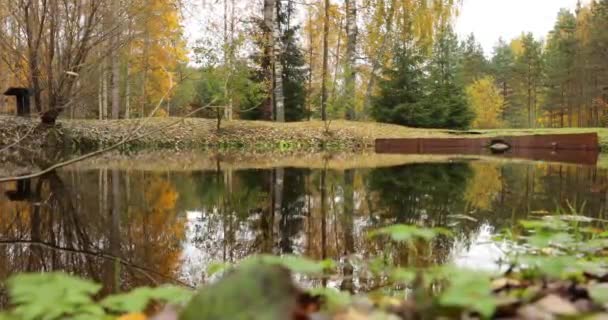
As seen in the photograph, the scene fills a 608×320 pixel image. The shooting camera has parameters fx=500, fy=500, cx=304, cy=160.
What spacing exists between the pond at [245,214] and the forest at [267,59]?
91 cm

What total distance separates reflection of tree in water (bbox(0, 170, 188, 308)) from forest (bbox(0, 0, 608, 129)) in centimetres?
90

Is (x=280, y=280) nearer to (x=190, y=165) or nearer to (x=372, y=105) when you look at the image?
(x=190, y=165)

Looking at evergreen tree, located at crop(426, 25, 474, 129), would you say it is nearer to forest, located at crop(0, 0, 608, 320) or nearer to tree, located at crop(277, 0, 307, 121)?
forest, located at crop(0, 0, 608, 320)

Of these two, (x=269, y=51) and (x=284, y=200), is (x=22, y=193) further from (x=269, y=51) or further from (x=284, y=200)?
(x=269, y=51)

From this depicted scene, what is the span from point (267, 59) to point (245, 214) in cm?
1386

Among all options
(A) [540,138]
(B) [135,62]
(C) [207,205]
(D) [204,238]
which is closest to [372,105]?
(A) [540,138]

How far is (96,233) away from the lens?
10.6 feet

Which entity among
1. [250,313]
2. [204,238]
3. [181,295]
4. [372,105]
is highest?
[372,105]

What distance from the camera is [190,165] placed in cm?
870

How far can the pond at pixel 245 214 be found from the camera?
103 inches

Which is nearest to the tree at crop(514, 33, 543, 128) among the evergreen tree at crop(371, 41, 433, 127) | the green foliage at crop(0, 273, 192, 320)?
the evergreen tree at crop(371, 41, 433, 127)

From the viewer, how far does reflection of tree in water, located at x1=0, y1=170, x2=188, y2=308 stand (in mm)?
2449

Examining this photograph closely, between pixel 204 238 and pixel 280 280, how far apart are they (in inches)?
96.6

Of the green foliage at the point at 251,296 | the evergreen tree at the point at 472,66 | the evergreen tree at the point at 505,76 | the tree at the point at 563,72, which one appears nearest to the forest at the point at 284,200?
the green foliage at the point at 251,296
